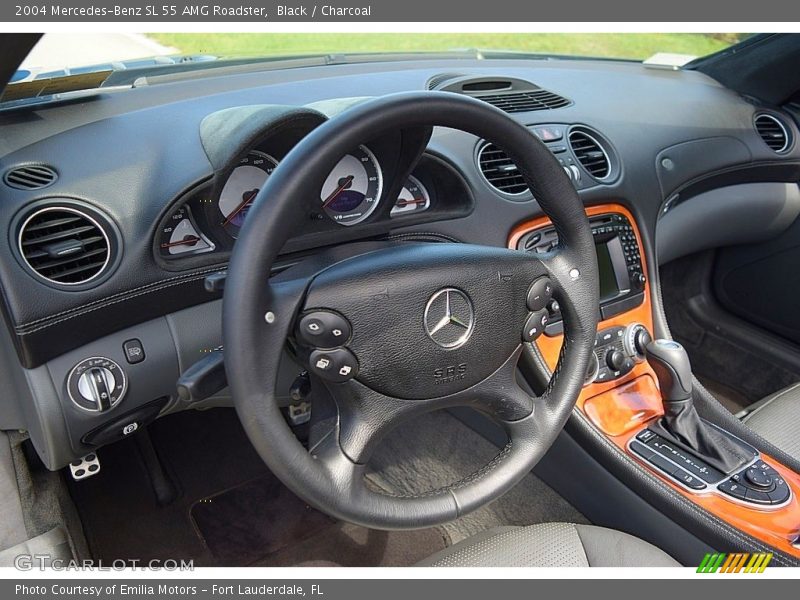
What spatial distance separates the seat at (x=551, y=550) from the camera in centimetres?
128

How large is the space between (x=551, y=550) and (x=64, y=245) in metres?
1.02

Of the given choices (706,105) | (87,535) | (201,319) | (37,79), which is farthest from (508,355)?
(706,105)

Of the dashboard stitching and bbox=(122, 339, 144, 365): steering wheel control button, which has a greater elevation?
the dashboard stitching

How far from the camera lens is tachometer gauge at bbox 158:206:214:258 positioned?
1328mm

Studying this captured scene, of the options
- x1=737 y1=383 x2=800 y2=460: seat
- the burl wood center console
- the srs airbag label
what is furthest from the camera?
x1=737 y1=383 x2=800 y2=460: seat

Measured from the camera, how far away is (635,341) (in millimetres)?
1829

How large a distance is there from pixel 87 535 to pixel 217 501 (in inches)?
13.5

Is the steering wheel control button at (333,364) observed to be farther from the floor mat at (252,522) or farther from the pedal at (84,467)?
the floor mat at (252,522)

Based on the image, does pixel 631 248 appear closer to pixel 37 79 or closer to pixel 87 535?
pixel 37 79

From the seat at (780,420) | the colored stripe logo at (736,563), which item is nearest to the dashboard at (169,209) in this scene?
the seat at (780,420)

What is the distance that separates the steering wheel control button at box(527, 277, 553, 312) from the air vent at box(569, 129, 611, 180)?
791mm

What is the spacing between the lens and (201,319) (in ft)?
4.66

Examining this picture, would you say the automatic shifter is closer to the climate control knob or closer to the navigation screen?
the climate control knob

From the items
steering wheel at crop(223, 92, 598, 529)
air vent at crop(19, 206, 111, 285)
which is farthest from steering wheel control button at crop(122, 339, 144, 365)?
steering wheel at crop(223, 92, 598, 529)
